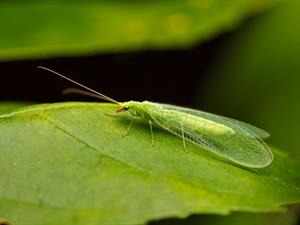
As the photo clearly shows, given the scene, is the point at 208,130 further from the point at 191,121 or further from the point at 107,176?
the point at 107,176

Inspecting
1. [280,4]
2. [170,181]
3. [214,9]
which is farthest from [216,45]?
[170,181]

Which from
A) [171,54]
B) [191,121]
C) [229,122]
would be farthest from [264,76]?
[191,121]

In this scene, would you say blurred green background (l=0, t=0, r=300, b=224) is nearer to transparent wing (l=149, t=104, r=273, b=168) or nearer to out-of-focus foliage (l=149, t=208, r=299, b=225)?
out-of-focus foliage (l=149, t=208, r=299, b=225)

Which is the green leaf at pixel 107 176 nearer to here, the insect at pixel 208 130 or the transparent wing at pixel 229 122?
the insect at pixel 208 130

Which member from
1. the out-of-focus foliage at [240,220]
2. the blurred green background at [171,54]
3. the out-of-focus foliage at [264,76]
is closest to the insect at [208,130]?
the out-of-focus foliage at [240,220]

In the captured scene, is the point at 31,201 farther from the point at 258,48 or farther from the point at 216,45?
the point at 258,48
